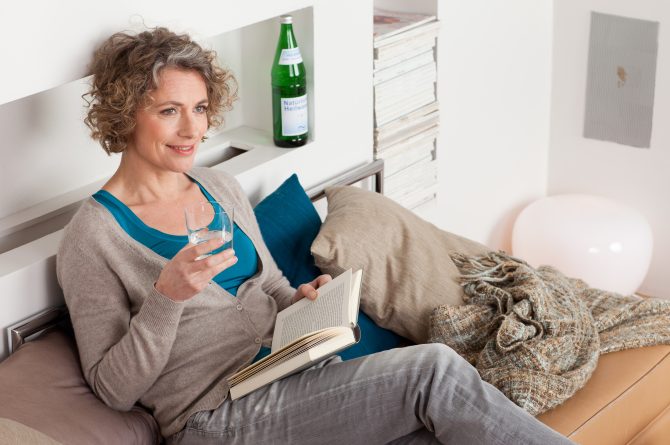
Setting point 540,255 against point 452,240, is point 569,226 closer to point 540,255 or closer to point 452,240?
point 540,255

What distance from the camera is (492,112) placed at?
361 cm

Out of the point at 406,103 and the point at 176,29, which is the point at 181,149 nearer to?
the point at 176,29

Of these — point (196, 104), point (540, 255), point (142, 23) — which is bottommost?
point (540, 255)

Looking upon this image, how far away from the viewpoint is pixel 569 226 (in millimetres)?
3521

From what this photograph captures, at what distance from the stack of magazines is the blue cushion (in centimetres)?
57

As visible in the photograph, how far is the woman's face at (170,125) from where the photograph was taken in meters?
2.09

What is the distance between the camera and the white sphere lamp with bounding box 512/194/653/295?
136 inches

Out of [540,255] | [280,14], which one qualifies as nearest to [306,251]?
[280,14]

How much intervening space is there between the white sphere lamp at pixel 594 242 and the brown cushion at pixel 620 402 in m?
0.91

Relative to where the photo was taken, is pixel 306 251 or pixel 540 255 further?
pixel 540 255

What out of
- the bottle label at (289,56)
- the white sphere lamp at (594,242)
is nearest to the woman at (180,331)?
the bottle label at (289,56)

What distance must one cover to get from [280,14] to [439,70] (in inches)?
34.4

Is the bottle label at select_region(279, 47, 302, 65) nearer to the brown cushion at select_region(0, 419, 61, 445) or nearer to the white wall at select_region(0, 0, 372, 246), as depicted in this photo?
the white wall at select_region(0, 0, 372, 246)

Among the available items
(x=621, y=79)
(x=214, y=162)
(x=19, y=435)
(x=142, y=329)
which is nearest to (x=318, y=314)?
(x=142, y=329)
